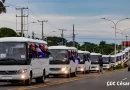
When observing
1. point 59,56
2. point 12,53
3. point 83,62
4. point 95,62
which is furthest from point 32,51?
point 95,62

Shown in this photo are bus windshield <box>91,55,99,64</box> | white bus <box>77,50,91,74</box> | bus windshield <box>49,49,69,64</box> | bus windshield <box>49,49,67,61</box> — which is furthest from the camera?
bus windshield <box>91,55,99,64</box>

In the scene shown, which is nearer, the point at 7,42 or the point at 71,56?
the point at 7,42

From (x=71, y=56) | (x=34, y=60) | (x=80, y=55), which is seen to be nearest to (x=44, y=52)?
(x=34, y=60)

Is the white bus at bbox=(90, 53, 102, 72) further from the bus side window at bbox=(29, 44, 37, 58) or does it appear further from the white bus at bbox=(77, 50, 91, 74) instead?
the bus side window at bbox=(29, 44, 37, 58)

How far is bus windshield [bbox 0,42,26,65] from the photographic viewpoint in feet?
82.4

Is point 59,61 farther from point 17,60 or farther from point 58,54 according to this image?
point 17,60

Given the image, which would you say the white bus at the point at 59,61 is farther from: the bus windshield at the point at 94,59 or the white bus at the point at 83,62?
the bus windshield at the point at 94,59

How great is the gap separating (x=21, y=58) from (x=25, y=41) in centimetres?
112

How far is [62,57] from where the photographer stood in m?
39.1

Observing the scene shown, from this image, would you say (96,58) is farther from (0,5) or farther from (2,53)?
(2,53)

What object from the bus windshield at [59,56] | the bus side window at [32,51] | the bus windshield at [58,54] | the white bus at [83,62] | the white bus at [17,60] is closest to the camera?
the white bus at [17,60]

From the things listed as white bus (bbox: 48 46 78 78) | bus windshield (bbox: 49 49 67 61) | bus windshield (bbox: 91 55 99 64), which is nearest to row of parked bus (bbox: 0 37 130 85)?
white bus (bbox: 48 46 78 78)

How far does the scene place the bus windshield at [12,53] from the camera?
25109 millimetres

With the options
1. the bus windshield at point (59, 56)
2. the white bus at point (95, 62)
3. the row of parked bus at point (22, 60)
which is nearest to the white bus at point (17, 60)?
the row of parked bus at point (22, 60)
